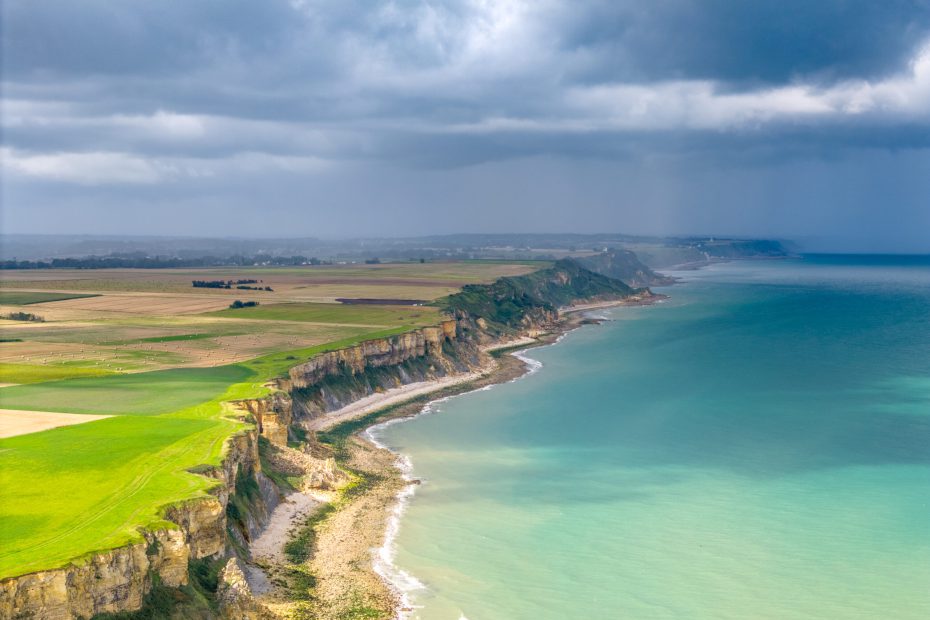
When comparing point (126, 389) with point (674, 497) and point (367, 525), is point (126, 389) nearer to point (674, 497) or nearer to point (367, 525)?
point (367, 525)

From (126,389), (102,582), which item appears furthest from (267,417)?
(102,582)

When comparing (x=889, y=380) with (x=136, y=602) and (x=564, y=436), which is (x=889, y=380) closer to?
(x=564, y=436)

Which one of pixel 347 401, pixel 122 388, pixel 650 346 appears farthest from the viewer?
pixel 650 346

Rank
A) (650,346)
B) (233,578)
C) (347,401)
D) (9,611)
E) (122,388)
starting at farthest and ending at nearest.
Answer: (650,346) → (347,401) → (122,388) → (233,578) → (9,611)

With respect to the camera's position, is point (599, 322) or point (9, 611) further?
point (599, 322)

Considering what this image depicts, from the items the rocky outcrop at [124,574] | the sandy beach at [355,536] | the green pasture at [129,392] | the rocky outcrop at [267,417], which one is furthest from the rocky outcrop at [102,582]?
the green pasture at [129,392]

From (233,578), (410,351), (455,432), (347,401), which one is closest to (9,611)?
(233,578)

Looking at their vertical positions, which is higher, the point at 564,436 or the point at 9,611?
the point at 9,611
